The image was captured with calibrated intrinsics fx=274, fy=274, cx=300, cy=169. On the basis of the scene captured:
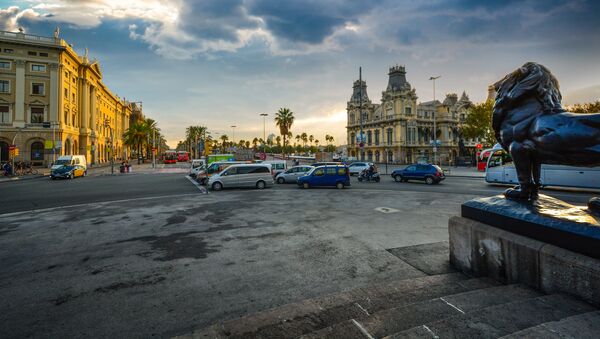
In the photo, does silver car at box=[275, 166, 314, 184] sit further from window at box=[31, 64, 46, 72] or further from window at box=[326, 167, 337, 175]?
window at box=[31, 64, 46, 72]

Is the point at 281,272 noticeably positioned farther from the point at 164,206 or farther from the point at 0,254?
the point at 164,206

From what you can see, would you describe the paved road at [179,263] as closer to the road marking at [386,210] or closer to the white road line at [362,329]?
the road marking at [386,210]

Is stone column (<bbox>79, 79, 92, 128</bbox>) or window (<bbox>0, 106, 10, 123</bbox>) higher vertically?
stone column (<bbox>79, 79, 92, 128</bbox>)

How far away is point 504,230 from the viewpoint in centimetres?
371

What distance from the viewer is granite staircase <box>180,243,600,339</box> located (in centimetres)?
225

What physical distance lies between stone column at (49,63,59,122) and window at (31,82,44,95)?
4.74 feet

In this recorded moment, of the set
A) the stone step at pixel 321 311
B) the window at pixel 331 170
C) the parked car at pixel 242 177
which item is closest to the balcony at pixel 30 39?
the parked car at pixel 242 177

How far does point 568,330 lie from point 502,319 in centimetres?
45

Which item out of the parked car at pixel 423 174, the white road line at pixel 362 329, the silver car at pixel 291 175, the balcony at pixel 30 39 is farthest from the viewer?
the balcony at pixel 30 39

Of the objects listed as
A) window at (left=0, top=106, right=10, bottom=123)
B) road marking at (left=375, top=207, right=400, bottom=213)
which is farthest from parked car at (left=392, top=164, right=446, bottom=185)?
window at (left=0, top=106, right=10, bottom=123)

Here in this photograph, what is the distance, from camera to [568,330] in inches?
81.7

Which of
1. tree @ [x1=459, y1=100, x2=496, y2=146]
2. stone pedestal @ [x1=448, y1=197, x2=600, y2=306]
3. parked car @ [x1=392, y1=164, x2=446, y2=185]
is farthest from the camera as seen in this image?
tree @ [x1=459, y1=100, x2=496, y2=146]

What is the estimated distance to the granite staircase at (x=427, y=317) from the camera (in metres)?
A: 2.25

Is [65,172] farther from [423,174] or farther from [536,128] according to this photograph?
[536,128]
